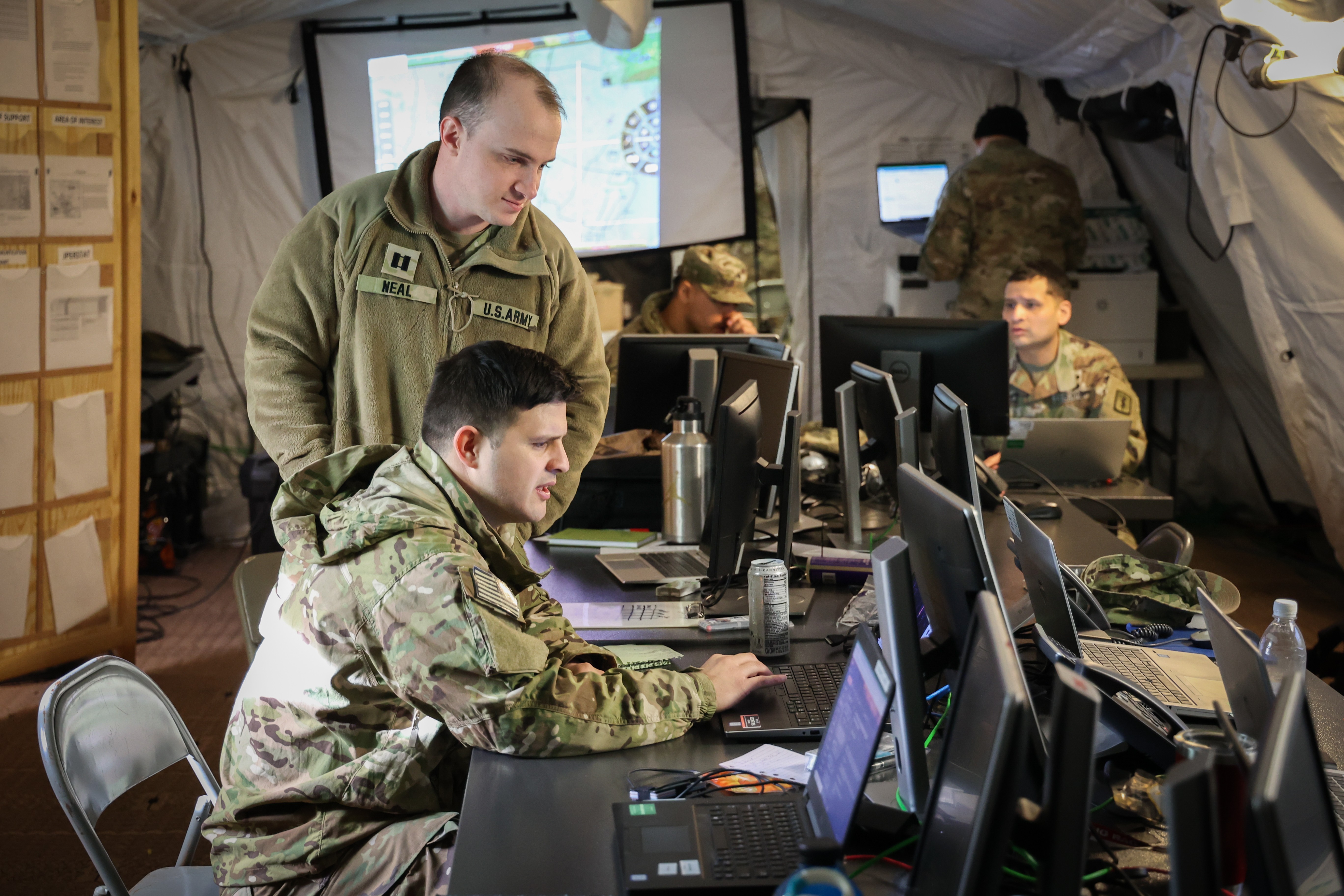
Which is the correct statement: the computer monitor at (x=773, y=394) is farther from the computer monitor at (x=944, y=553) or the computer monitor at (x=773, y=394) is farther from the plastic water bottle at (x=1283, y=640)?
the plastic water bottle at (x=1283, y=640)

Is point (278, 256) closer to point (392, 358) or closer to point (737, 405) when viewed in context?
point (392, 358)

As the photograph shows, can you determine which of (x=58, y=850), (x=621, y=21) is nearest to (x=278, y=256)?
(x=58, y=850)

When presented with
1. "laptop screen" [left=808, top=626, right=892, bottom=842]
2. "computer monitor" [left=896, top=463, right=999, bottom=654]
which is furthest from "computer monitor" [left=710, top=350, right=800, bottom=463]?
"laptop screen" [left=808, top=626, right=892, bottom=842]

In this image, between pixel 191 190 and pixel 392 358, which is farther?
pixel 191 190

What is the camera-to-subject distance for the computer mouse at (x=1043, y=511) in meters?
2.82

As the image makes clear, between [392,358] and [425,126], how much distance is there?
3272mm

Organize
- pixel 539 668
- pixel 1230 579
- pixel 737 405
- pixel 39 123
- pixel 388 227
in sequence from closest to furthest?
pixel 539 668 → pixel 737 405 → pixel 388 227 → pixel 39 123 → pixel 1230 579

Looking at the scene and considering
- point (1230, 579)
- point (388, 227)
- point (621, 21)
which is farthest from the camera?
point (1230, 579)

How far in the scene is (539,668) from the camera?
1.46m

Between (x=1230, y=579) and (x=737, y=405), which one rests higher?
(x=737, y=405)

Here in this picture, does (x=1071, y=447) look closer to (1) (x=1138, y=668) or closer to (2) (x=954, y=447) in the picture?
(2) (x=954, y=447)

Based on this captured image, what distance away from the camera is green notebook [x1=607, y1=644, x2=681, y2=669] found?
5.78 ft

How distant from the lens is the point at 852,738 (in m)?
1.16

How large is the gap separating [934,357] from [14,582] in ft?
9.64
